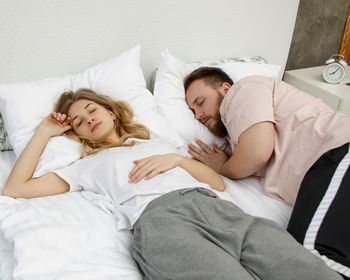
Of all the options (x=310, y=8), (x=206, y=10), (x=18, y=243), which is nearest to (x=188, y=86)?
(x=206, y=10)

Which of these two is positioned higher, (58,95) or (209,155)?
(58,95)

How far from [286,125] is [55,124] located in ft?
2.83

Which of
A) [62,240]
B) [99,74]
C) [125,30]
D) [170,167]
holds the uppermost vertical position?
[125,30]

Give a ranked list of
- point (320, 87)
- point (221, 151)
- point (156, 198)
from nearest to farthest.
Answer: point (156, 198)
point (221, 151)
point (320, 87)

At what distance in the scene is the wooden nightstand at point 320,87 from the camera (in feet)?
6.15

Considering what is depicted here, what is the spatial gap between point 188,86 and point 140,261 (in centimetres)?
87

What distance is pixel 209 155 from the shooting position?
142 centimetres

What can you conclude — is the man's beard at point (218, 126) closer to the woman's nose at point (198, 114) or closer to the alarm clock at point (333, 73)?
the woman's nose at point (198, 114)

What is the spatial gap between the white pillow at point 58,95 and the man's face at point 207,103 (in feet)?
0.51

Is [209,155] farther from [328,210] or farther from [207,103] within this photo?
[328,210]

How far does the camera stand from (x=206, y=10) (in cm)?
170

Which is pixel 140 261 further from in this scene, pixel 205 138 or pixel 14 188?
pixel 205 138

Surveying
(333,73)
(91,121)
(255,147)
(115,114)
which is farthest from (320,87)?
(91,121)

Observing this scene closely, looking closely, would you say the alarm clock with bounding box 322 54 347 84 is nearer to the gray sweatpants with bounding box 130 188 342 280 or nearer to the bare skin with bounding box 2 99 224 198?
the bare skin with bounding box 2 99 224 198
